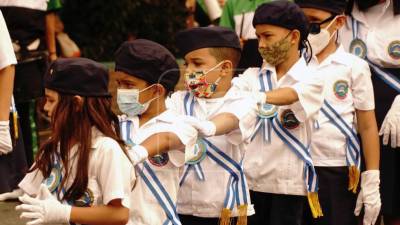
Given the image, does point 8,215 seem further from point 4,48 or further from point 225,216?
point 225,216

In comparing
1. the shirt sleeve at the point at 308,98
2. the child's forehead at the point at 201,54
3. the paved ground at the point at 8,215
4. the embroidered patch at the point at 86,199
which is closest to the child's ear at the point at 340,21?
the shirt sleeve at the point at 308,98

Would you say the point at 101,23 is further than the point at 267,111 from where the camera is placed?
Yes

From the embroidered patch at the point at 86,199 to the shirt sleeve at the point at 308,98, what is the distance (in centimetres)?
138

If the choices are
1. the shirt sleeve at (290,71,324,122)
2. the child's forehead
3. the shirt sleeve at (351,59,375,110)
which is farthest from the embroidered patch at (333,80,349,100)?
the child's forehead

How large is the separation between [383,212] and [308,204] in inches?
37.4

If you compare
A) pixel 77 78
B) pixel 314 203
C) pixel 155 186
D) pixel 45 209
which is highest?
pixel 77 78

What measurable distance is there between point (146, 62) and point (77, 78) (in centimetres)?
51

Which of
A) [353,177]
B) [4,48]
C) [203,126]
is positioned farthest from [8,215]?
[203,126]

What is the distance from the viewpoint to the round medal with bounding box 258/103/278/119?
16.8 ft

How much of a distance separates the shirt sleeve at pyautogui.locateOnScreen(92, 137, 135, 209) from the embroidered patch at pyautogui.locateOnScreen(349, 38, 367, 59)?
237 cm

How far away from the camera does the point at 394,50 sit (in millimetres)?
6133

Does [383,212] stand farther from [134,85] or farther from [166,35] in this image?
[166,35]

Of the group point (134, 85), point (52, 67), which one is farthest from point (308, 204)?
point (52, 67)

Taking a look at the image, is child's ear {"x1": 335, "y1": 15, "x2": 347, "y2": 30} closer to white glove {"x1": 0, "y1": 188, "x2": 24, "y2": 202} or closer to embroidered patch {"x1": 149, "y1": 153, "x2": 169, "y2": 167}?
embroidered patch {"x1": 149, "y1": 153, "x2": 169, "y2": 167}
